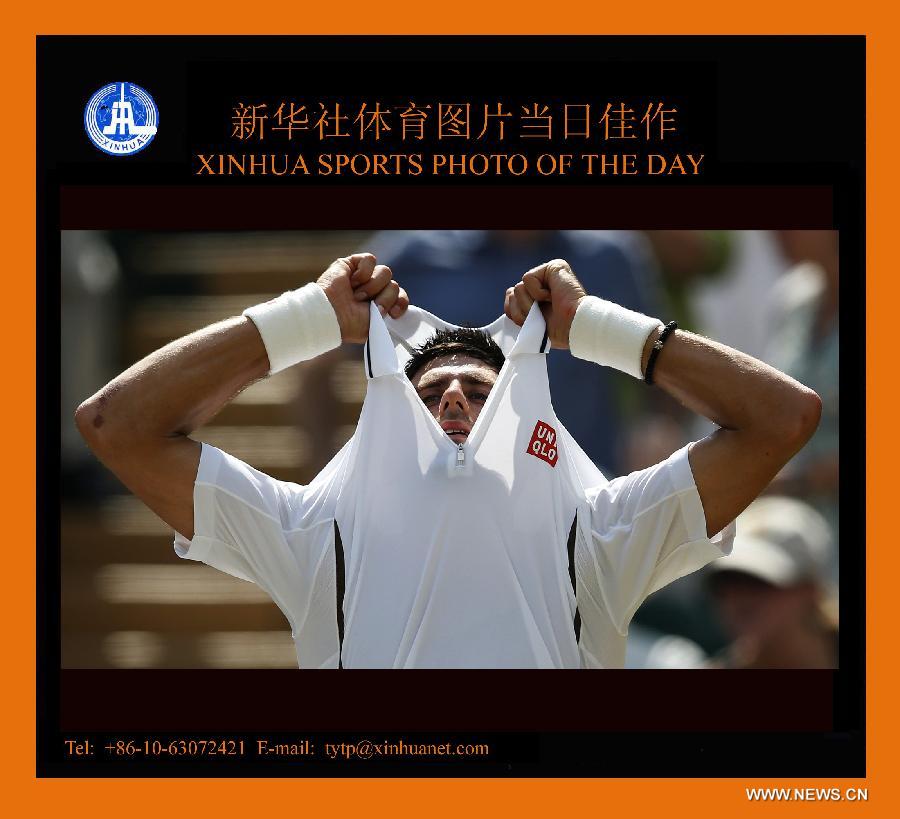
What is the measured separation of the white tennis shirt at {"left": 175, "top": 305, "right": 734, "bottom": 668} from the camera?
4.12 metres

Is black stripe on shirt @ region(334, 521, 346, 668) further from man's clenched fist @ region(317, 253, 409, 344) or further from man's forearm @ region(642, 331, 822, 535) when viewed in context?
man's forearm @ region(642, 331, 822, 535)

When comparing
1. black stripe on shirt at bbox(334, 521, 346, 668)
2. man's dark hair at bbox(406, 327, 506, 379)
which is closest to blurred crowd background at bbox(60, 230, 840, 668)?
man's dark hair at bbox(406, 327, 506, 379)

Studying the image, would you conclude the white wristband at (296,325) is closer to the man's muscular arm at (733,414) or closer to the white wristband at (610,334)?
the white wristband at (610,334)

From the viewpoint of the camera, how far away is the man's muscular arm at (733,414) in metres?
4.14

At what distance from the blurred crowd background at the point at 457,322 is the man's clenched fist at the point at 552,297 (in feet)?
5.32

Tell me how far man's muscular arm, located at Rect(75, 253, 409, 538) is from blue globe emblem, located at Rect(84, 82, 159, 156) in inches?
29.2

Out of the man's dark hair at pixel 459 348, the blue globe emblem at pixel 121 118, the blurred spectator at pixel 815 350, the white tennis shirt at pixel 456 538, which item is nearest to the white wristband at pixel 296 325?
the white tennis shirt at pixel 456 538

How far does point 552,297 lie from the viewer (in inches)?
174

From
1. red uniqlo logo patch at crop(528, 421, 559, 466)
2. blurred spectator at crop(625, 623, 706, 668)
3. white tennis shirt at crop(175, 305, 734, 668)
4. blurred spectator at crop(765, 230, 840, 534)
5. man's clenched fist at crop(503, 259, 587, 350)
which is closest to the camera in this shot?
white tennis shirt at crop(175, 305, 734, 668)

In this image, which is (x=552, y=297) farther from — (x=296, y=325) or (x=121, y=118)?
(x=121, y=118)

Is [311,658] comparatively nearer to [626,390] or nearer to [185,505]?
[185,505]

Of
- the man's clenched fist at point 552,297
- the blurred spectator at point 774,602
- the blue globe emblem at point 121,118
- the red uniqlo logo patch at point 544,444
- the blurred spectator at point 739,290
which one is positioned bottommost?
the blurred spectator at point 774,602

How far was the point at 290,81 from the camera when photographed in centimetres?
458

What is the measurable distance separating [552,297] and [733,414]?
2.01ft
